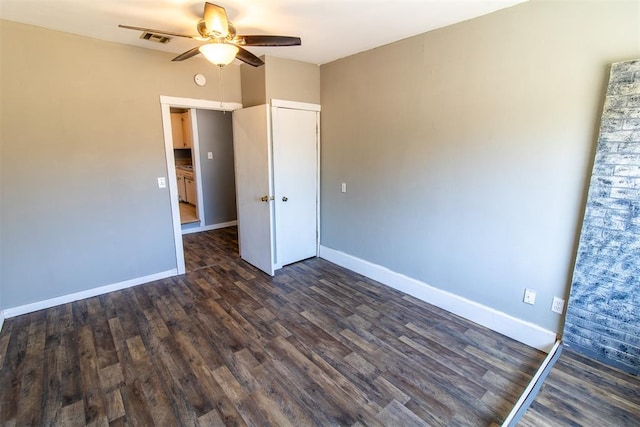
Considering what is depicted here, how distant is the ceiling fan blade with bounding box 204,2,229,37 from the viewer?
6.47ft

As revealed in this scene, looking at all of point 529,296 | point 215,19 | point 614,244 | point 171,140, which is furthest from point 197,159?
point 614,244

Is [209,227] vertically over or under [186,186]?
under

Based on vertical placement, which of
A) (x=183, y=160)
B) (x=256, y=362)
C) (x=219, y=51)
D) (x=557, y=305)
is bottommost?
(x=256, y=362)

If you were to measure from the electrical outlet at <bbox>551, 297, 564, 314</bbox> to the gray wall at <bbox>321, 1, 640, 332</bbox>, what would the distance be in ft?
0.15

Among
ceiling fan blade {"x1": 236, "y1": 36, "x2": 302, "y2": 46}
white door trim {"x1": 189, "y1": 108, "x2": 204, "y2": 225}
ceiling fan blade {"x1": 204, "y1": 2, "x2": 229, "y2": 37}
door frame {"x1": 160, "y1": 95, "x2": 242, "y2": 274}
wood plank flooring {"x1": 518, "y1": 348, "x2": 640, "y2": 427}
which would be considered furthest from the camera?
white door trim {"x1": 189, "y1": 108, "x2": 204, "y2": 225}

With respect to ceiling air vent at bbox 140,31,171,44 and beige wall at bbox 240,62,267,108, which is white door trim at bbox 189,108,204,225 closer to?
beige wall at bbox 240,62,267,108

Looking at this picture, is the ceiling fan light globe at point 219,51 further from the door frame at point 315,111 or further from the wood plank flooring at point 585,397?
the wood plank flooring at point 585,397

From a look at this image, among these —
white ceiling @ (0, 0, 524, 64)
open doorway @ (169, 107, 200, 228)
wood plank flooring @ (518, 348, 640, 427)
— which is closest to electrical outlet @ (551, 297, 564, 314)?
wood plank flooring @ (518, 348, 640, 427)

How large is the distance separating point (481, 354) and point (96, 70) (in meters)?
4.22

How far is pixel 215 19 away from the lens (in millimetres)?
2014

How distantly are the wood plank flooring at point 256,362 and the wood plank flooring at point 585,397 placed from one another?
133 mm

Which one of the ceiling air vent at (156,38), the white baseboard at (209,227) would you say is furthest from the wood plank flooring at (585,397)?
the white baseboard at (209,227)

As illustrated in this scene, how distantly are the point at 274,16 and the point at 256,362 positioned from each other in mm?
2653

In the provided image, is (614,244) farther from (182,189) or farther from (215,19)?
(182,189)
